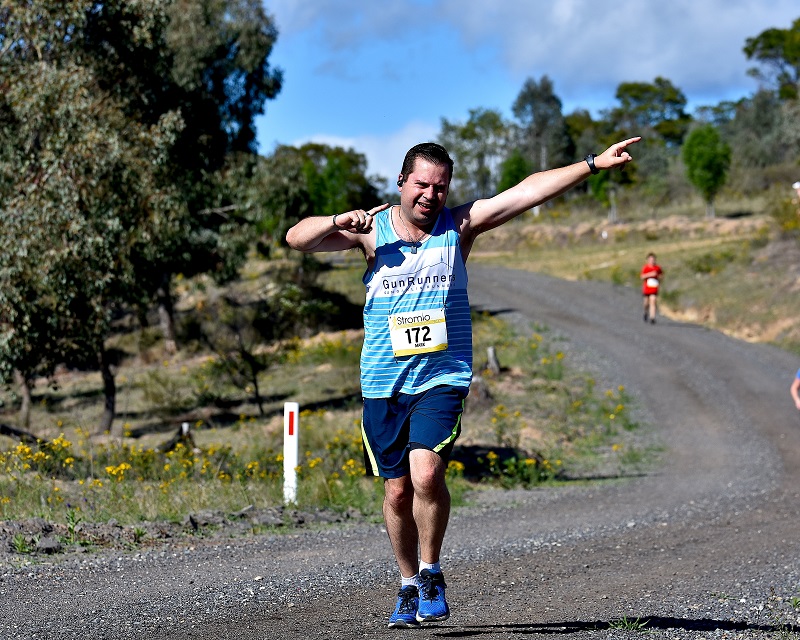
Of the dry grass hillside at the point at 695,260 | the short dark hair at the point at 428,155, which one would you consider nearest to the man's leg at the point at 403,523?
the short dark hair at the point at 428,155

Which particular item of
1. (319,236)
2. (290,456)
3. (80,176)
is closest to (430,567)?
(319,236)

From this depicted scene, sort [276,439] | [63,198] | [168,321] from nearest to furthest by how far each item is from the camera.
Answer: [63,198] → [276,439] → [168,321]

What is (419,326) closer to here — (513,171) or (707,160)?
(707,160)

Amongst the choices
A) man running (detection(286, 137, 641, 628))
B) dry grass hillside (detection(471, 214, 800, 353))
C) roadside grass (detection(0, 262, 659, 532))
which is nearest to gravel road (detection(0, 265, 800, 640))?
man running (detection(286, 137, 641, 628))

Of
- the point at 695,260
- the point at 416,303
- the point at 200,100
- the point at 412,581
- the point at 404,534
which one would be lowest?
the point at 412,581

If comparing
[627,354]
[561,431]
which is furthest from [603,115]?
[561,431]

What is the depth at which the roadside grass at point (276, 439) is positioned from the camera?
10109mm

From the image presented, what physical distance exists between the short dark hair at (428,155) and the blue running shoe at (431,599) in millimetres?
1935

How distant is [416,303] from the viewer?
17.6ft

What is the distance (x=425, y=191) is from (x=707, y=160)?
5448 centimetres

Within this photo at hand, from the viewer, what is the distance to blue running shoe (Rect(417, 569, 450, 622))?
5.42 metres

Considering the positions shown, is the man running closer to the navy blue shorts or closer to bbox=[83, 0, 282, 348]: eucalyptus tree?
the navy blue shorts

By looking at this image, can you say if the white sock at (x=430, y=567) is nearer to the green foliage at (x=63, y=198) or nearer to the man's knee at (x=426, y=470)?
the man's knee at (x=426, y=470)

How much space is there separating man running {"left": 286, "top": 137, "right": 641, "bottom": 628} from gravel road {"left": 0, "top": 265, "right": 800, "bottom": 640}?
2.05 ft
